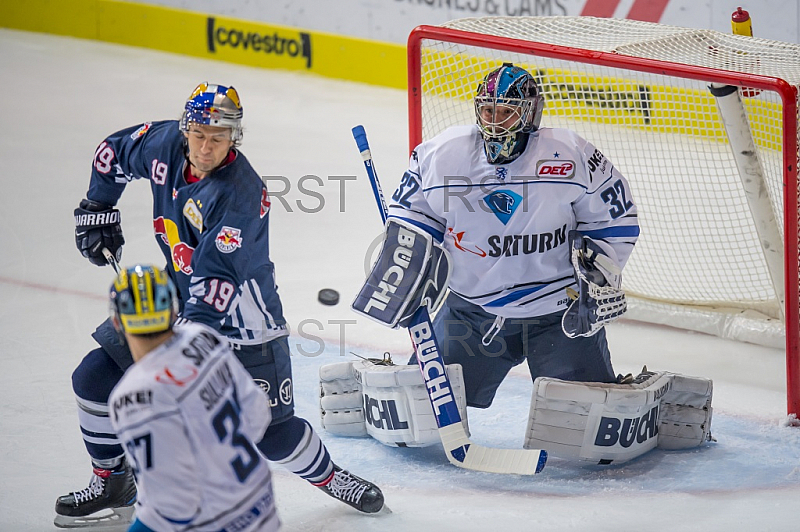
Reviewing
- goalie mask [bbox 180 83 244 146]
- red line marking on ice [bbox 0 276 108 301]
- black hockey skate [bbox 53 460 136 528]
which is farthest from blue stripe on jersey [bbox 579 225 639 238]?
red line marking on ice [bbox 0 276 108 301]

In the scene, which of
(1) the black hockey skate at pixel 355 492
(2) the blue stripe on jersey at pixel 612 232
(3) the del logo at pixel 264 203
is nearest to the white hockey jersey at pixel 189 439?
(3) the del logo at pixel 264 203

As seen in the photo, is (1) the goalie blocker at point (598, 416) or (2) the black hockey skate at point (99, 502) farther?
(1) the goalie blocker at point (598, 416)

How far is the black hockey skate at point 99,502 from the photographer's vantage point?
3160mm

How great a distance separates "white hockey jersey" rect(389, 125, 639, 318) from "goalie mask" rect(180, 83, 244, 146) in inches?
29.2

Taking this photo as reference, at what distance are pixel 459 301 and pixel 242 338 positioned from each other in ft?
2.97

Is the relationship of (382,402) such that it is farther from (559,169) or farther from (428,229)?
(559,169)

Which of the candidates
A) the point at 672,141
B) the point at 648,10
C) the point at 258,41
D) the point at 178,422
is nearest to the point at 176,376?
the point at 178,422

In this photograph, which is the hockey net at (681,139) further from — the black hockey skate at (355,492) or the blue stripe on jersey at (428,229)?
the black hockey skate at (355,492)

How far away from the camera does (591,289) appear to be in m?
3.42

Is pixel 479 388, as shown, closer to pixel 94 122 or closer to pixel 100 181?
pixel 100 181

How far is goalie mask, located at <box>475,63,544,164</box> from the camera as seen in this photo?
3395 millimetres

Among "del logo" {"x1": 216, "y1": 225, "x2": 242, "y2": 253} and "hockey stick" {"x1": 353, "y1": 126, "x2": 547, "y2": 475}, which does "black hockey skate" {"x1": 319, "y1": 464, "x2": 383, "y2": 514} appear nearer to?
"hockey stick" {"x1": 353, "y1": 126, "x2": 547, "y2": 475}

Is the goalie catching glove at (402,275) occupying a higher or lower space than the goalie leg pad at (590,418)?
higher

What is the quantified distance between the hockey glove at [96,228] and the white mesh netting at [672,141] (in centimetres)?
139
